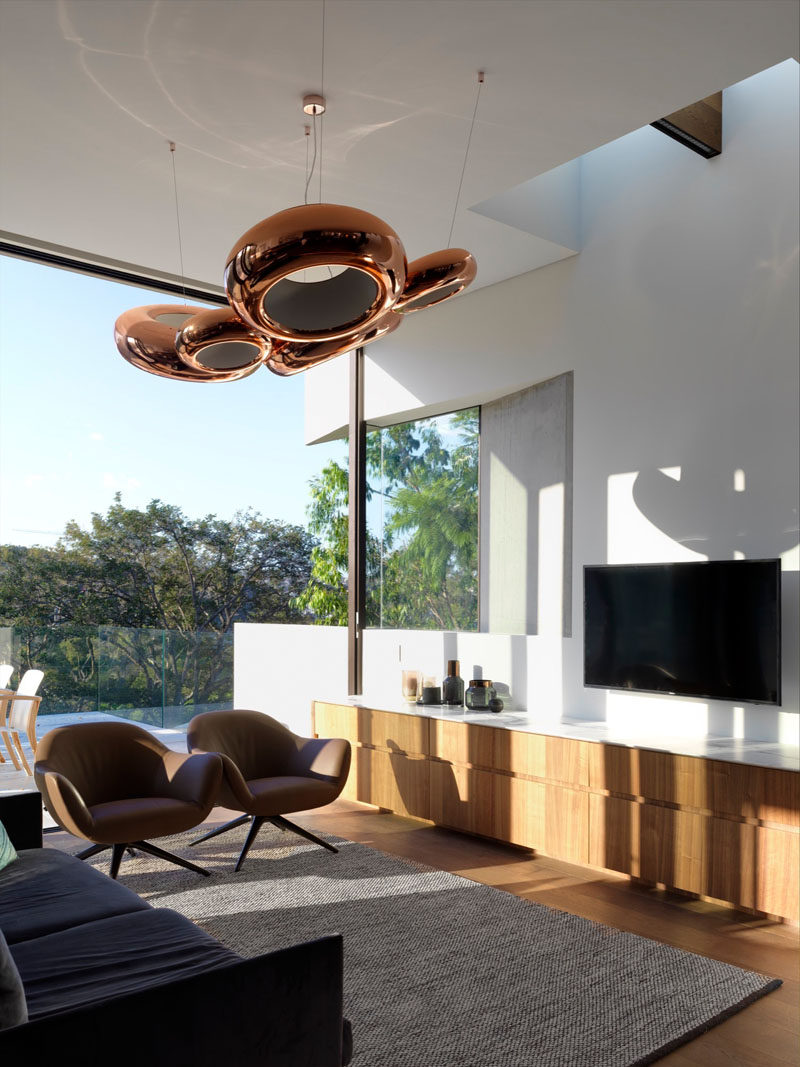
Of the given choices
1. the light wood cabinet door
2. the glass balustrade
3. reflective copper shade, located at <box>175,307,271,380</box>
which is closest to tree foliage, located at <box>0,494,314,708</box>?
the glass balustrade

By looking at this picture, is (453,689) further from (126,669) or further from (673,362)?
(673,362)

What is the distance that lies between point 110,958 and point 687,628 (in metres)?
2.96

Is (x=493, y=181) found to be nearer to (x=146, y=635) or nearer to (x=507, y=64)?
(x=507, y=64)

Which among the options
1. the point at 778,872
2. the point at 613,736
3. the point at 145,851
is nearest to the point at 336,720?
the point at 145,851

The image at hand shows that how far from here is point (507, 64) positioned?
10.7 feet

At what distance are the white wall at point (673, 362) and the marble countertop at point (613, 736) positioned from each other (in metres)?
0.12

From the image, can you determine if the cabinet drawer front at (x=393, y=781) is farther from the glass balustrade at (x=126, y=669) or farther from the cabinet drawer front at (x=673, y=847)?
the cabinet drawer front at (x=673, y=847)

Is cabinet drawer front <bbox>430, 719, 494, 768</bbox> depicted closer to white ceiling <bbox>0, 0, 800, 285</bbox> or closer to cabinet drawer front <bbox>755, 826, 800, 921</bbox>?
cabinet drawer front <bbox>755, 826, 800, 921</bbox>

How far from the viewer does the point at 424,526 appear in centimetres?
614

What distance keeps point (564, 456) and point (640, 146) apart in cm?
170

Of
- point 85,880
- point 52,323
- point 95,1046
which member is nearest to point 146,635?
point 52,323

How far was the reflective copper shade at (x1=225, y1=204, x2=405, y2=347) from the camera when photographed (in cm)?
246

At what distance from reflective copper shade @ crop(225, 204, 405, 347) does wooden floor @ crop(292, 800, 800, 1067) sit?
2410 millimetres

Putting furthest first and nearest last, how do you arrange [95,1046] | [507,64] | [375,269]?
[507,64]
[375,269]
[95,1046]
